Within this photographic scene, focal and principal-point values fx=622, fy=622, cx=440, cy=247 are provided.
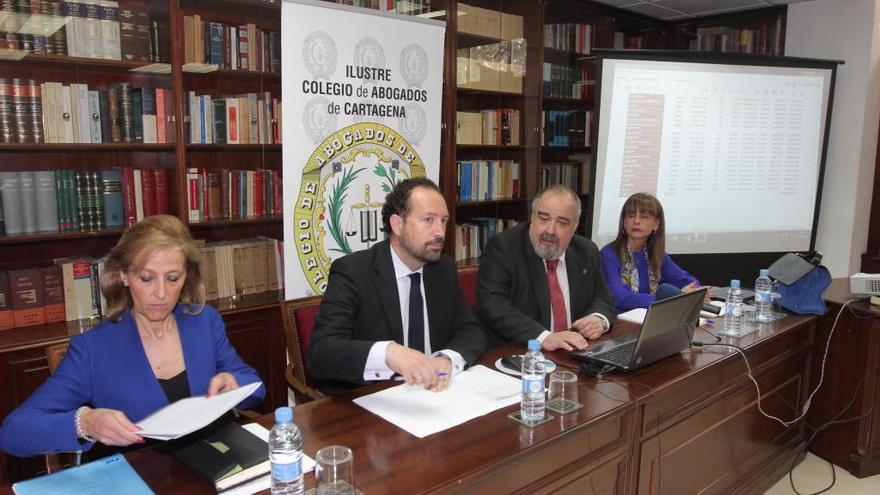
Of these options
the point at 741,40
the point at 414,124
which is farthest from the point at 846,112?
the point at 414,124

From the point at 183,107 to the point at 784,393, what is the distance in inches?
122

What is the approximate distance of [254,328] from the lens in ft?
10.6

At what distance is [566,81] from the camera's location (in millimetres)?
4770

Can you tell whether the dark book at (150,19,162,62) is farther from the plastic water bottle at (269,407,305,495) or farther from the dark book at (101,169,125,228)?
the plastic water bottle at (269,407,305,495)

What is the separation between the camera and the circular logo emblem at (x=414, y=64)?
3.54 m

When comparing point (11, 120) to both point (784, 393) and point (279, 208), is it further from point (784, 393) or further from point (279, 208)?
point (784, 393)

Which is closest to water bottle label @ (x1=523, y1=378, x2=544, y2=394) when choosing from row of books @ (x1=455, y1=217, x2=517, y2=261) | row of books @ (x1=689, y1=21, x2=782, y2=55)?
row of books @ (x1=455, y1=217, x2=517, y2=261)

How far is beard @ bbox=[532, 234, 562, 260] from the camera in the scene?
Answer: 2488 millimetres

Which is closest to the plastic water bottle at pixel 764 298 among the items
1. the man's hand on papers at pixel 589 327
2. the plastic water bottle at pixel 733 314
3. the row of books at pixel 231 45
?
the plastic water bottle at pixel 733 314

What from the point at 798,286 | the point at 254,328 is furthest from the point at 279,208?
the point at 798,286

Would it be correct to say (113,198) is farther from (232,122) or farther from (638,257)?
(638,257)

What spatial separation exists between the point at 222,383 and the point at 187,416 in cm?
39

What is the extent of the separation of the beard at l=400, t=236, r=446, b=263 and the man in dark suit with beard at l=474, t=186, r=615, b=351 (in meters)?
0.49

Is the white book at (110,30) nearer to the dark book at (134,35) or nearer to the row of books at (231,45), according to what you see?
the dark book at (134,35)
